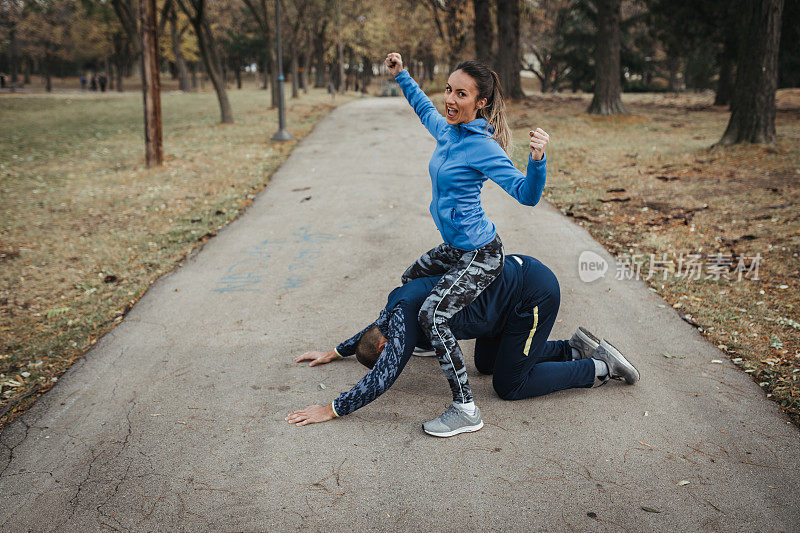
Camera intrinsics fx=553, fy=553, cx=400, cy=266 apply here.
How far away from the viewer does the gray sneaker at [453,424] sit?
3.33 metres

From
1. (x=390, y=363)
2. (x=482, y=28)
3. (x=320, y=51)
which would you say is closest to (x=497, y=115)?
(x=390, y=363)

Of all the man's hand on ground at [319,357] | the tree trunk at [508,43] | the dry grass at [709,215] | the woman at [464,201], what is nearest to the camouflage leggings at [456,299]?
the woman at [464,201]

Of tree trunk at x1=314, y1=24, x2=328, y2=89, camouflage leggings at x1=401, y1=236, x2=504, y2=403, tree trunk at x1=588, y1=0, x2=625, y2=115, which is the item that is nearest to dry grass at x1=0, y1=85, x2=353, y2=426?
camouflage leggings at x1=401, y1=236, x2=504, y2=403

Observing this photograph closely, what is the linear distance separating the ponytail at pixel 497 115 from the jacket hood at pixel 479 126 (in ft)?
0.14

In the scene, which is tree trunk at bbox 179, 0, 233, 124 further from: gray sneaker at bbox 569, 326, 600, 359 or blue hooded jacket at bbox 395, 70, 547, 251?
gray sneaker at bbox 569, 326, 600, 359

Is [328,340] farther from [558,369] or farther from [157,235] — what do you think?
[157,235]

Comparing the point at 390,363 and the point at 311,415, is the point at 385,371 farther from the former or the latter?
the point at 311,415

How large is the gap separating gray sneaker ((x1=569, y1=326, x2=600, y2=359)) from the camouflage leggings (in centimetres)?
106

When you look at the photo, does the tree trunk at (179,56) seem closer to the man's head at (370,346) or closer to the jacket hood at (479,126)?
the man's head at (370,346)

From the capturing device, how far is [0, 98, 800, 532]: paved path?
279cm

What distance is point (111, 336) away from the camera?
4953 millimetres

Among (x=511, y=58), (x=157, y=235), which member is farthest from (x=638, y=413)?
(x=511, y=58)

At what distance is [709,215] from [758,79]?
4.97m

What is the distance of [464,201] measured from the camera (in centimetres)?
326
